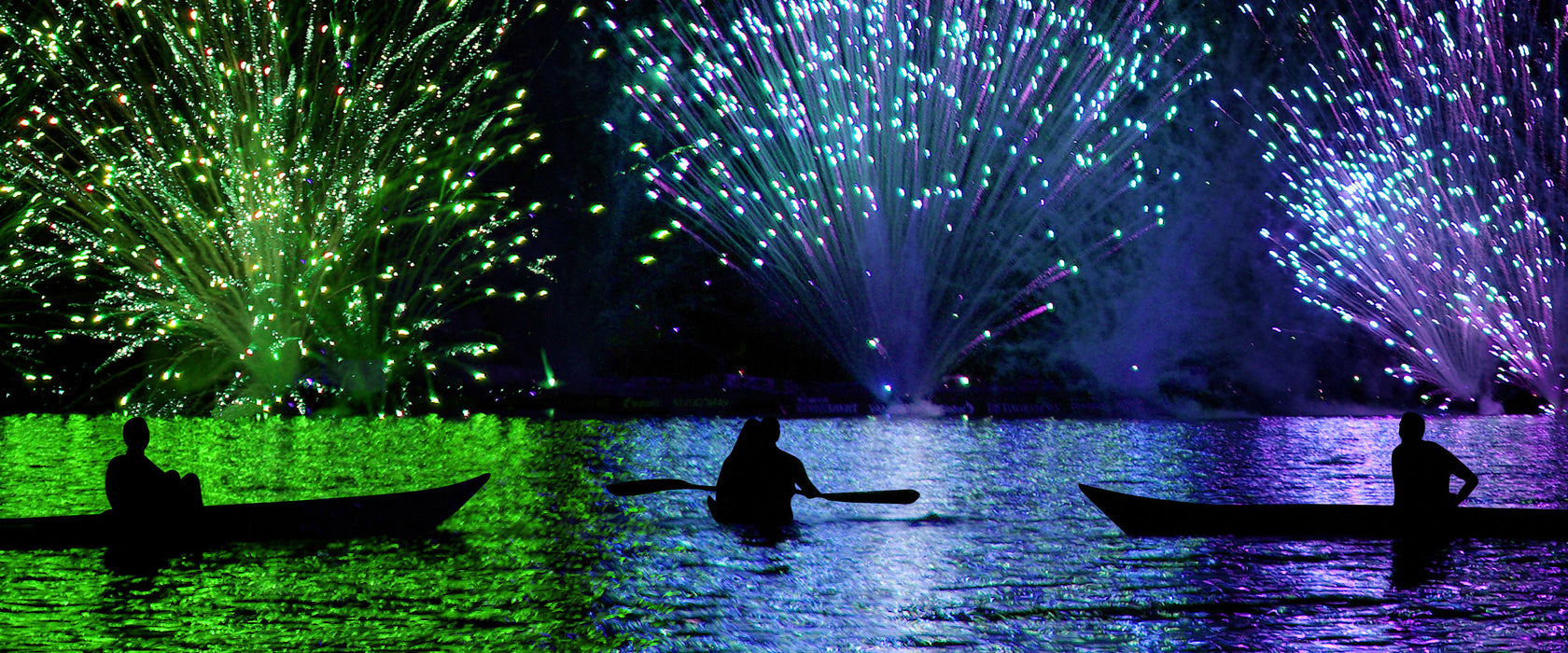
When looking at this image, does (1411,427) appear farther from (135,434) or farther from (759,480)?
(135,434)

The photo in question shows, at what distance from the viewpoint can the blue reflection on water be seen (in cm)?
1081

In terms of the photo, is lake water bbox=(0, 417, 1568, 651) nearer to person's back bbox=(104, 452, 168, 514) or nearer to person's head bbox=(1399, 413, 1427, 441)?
person's back bbox=(104, 452, 168, 514)

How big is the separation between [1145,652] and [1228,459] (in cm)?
2439

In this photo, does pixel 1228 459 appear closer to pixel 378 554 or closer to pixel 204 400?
pixel 378 554

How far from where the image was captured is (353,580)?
43.9 feet

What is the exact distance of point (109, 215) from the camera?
1307 inches

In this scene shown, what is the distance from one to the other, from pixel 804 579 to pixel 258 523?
6.69 metres

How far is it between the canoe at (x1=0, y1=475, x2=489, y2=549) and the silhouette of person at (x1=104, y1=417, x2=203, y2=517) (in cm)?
16

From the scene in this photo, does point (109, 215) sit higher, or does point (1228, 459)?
point (109, 215)

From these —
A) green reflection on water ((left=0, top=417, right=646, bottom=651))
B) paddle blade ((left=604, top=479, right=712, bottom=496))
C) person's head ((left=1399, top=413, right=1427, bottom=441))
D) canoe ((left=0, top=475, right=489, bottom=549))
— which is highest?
person's head ((left=1399, top=413, right=1427, bottom=441))

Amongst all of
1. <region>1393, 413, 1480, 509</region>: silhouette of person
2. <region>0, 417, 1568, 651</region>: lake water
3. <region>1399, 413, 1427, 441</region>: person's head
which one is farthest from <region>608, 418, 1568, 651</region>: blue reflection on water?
<region>1399, 413, 1427, 441</region>: person's head

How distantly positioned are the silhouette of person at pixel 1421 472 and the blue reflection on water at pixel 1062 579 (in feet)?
1.86

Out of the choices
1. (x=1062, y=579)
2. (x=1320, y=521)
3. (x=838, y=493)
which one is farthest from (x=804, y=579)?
(x=1320, y=521)

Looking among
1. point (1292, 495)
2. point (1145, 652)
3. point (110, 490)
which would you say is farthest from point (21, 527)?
point (1292, 495)
